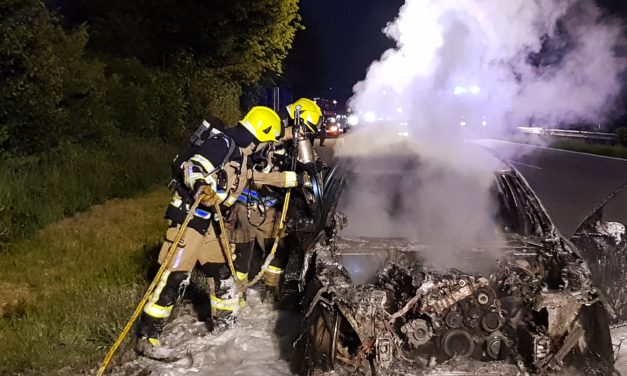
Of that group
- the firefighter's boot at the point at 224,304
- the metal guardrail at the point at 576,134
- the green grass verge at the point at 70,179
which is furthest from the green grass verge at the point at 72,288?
the metal guardrail at the point at 576,134

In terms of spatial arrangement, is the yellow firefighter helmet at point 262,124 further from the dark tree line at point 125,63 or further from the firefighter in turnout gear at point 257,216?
the dark tree line at point 125,63

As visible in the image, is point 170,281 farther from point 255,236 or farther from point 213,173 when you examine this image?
point 255,236

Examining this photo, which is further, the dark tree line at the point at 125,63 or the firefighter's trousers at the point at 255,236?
the dark tree line at the point at 125,63

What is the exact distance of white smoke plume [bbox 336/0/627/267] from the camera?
5.14m

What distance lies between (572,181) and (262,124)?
38.9 feet

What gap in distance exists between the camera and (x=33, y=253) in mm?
6758

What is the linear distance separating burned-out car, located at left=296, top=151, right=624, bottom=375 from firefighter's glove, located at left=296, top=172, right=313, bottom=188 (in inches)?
42.4

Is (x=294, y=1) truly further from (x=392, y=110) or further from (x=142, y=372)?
(x=142, y=372)

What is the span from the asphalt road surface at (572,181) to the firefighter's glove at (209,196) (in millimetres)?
3498

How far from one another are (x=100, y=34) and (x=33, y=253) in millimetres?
10286

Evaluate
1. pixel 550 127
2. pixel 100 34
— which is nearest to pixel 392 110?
pixel 550 127

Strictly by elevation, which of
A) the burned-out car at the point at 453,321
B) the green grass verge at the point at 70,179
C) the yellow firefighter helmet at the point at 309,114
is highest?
the yellow firefighter helmet at the point at 309,114

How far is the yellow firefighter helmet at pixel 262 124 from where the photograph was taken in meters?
4.80

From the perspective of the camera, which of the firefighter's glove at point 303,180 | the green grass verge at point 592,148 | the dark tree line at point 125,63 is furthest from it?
the green grass verge at point 592,148
